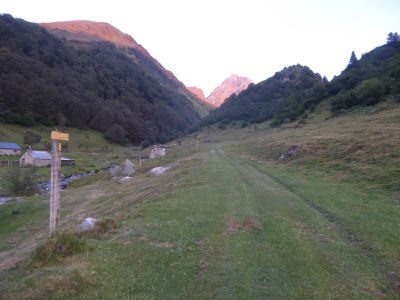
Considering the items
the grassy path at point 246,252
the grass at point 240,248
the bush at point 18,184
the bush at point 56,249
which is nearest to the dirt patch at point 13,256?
the grass at point 240,248

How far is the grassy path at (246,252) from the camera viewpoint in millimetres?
11641

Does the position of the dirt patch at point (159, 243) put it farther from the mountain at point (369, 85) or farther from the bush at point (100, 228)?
the mountain at point (369, 85)

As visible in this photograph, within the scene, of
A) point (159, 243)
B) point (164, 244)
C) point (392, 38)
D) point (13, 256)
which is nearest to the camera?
point (164, 244)

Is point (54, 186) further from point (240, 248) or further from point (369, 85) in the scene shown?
point (369, 85)

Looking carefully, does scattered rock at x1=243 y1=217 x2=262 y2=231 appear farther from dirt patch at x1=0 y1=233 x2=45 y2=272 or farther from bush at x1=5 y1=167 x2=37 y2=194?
bush at x1=5 y1=167 x2=37 y2=194

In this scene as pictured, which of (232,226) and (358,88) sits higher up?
(358,88)

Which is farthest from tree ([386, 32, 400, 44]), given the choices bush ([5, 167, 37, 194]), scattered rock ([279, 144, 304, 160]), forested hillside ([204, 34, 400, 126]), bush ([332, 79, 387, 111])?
bush ([5, 167, 37, 194])

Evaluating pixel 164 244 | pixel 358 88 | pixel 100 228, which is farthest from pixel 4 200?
pixel 358 88

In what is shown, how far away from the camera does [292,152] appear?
180 ft

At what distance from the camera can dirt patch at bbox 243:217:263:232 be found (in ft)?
61.6

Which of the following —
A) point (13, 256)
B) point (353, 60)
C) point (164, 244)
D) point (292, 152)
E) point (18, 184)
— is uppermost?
point (353, 60)

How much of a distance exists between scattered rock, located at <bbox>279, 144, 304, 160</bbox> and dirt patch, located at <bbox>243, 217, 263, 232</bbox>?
34.8 meters

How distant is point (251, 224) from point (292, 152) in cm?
3734

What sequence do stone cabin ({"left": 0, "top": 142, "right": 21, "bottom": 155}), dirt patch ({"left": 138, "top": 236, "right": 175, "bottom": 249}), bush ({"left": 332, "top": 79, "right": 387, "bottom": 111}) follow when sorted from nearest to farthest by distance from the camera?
1. dirt patch ({"left": 138, "top": 236, "right": 175, "bottom": 249})
2. bush ({"left": 332, "top": 79, "right": 387, "bottom": 111})
3. stone cabin ({"left": 0, "top": 142, "right": 21, "bottom": 155})
